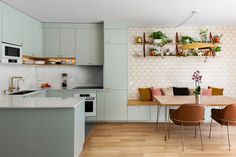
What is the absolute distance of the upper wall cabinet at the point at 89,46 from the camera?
17.1ft

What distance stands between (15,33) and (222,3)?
3.94m

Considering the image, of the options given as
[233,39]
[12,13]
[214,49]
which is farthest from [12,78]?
[233,39]

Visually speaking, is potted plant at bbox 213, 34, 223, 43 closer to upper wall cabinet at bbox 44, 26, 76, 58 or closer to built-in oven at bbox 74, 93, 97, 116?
built-in oven at bbox 74, 93, 97, 116

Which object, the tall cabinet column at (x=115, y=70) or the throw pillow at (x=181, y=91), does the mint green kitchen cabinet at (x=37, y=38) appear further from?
the throw pillow at (x=181, y=91)

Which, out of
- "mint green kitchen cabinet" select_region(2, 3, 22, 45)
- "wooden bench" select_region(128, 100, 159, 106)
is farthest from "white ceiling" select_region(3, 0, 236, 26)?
"wooden bench" select_region(128, 100, 159, 106)

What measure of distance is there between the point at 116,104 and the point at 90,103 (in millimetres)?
650

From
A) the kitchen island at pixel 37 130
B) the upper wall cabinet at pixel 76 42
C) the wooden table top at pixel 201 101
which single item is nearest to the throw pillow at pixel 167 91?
the wooden table top at pixel 201 101

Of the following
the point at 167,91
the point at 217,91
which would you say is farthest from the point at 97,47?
the point at 217,91

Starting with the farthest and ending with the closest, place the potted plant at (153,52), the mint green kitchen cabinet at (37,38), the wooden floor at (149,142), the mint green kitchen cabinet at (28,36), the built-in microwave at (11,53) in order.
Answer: the potted plant at (153,52), the mint green kitchen cabinet at (37,38), the mint green kitchen cabinet at (28,36), the built-in microwave at (11,53), the wooden floor at (149,142)

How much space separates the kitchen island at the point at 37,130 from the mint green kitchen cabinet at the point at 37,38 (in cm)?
263

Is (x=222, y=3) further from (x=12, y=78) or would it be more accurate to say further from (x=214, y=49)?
(x=12, y=78)

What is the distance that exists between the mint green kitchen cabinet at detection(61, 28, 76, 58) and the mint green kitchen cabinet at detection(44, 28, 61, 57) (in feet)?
0.34

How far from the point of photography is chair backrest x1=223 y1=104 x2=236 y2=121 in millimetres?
3383

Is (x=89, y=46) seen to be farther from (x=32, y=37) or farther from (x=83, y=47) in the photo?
(x=32, y=37)
